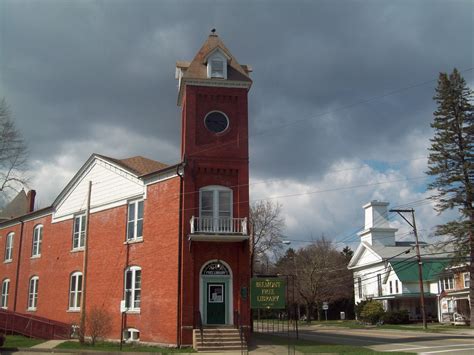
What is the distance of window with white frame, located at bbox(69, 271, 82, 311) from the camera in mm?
32188

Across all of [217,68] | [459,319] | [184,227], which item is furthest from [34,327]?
[459,319]

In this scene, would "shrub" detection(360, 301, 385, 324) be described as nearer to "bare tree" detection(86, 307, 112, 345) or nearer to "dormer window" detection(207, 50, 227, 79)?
"bare tree" detection(86, 307, 112, 345)

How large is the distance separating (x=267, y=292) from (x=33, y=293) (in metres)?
24.1

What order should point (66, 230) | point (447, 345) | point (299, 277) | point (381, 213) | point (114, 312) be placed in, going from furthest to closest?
point (381, 213)
point (299, 277)
point (66, 230)
point (114, 312)
point (447, 345)

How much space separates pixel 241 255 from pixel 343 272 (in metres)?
53.7

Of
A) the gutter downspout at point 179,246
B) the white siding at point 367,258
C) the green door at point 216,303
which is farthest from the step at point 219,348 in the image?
the white siding at point 367,258

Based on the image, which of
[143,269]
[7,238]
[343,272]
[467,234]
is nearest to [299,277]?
[343,272]

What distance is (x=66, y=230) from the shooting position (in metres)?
34.6

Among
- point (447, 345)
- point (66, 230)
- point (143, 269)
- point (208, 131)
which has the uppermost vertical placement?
point (208, 131)

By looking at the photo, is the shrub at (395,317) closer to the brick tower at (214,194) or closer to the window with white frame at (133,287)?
the brick tower at (214,194)

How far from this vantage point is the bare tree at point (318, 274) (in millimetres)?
63344

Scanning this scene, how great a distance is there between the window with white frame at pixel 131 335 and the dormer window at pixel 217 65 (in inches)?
545

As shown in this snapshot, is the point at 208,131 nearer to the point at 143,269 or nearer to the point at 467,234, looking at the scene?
the point at 143,269

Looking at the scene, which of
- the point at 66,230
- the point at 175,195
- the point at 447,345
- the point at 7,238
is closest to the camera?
the point at 447,345
